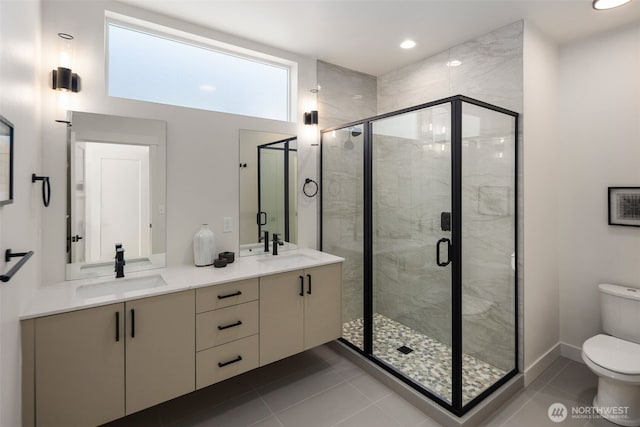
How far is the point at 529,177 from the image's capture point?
7.68 feet

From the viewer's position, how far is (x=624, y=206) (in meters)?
2.37

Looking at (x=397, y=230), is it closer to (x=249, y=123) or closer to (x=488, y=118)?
(x=488, y=118)

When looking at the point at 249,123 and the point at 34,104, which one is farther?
the point at 249,123

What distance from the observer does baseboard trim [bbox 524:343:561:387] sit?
2.33 m

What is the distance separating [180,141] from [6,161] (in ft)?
3.96

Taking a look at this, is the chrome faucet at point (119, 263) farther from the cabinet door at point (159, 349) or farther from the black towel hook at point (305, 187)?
the black towel hook at point (305, 187)

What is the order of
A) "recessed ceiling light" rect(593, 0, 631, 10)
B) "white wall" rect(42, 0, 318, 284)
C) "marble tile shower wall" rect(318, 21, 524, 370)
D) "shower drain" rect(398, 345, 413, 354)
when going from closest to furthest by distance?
"white wall" rect(42, 0, 318, 284) → "recessed ceiling light" rect(593, 0, 631, 10) → "marble tile shower wall" rect(318, 21, 524, 370) → "shower drain" rect(398, 345, 413, 354)

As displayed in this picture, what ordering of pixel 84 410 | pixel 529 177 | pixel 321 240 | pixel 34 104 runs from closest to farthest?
pixel 84 410 < pixel 34 104 < pixel 529 177 < pixel 321 240

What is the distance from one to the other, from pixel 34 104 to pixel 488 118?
2.82 metres

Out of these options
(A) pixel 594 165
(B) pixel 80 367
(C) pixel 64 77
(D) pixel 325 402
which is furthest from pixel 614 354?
(C) pixel 64 77

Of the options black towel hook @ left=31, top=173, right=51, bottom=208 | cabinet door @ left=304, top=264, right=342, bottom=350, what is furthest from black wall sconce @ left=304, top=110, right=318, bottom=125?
black towel hook @ left=31, top=173, right=51, bottom=208

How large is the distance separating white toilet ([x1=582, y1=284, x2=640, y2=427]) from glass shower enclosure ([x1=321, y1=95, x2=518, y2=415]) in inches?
19.5

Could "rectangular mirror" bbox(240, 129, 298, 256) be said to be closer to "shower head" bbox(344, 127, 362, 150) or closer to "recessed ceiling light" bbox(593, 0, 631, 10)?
"shower head" bbox(344, 127, 362, 150)

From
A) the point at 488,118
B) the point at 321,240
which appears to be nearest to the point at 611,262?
the point at 488,118
